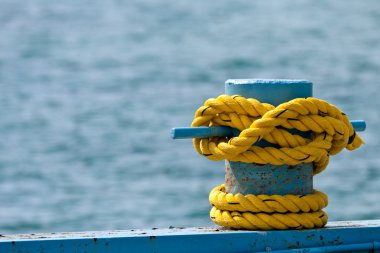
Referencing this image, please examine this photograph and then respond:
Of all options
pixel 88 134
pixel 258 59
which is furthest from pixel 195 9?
pixel 88 134

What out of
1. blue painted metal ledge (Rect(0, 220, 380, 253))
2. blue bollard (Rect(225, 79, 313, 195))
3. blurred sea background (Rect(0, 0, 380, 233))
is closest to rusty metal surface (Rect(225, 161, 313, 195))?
blue bollard (Rect(225, 79, 313, 195))

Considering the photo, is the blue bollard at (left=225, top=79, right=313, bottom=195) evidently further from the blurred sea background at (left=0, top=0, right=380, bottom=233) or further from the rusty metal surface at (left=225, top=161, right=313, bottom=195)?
the blurred sea background at (left=0, top=0, right=380, bottom=233)

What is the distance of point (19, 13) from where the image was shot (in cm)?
2408

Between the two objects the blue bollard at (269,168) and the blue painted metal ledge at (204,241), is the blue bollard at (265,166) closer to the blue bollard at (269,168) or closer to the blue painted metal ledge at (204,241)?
the blue bollard at (269,168)

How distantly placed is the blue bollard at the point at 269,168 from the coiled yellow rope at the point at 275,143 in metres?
0.04

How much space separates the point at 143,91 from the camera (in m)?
17.0

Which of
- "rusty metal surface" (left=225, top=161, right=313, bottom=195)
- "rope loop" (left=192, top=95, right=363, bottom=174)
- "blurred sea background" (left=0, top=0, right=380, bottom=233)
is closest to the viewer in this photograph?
"rope loop" (left=192, top=95, right=363, bottom=174)

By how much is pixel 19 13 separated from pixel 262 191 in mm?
21190

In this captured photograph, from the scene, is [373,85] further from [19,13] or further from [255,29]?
[19,13]

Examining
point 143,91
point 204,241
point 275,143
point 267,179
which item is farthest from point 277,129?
point 143,91

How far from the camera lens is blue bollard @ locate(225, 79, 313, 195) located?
344cm

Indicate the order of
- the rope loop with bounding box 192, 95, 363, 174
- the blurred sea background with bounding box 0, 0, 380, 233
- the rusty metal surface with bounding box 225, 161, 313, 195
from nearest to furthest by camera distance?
the rope loop with bounding box 192, 95, 363, 174
the rusty metal surface with bounding box 225, 161, 313, 195
the blurred sea background with bounding box 0, 0, 380, 233

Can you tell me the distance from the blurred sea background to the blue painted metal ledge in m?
7.33

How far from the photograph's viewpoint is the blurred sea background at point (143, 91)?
11781mm
